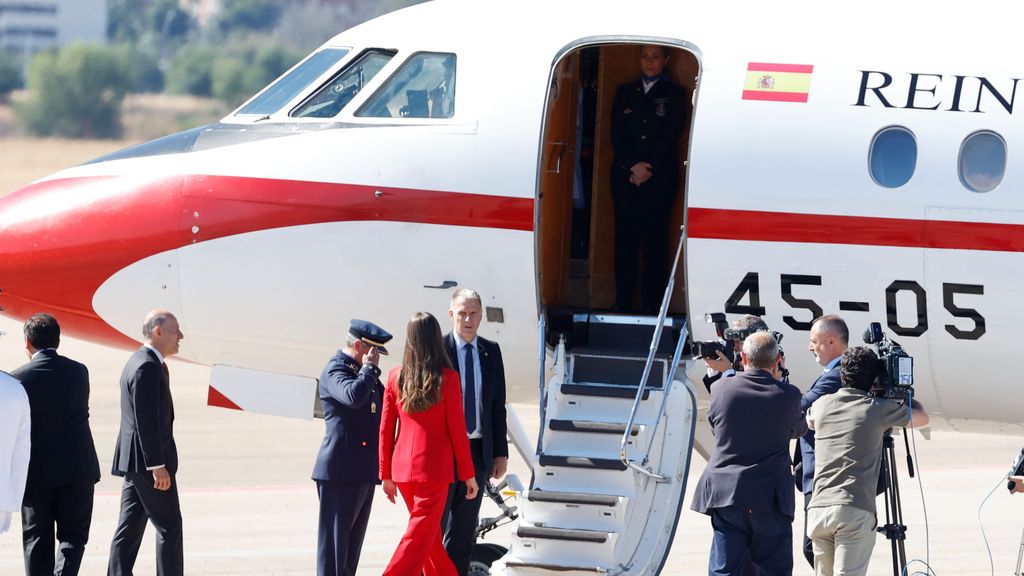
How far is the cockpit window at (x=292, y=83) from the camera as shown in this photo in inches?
423

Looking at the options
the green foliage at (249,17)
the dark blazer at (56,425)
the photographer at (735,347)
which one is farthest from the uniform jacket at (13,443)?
the green foliage at (249,17)

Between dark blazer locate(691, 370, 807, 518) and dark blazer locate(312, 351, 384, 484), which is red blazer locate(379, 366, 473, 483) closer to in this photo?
dark blazer locate(312, 351, 384, 484)

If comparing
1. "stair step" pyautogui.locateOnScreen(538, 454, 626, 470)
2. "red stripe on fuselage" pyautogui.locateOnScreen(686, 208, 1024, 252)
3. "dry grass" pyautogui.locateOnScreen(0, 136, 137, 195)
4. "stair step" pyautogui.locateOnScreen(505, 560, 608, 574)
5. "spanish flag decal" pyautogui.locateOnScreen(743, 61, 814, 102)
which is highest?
"spanish flag decal" pyautogui.locateOnScreen(743, 61, 814, 102)

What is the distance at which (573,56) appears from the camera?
10734 mm

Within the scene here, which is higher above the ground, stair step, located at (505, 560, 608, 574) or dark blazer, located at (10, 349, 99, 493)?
dark blazer, located at (10, 349, 99, 493)

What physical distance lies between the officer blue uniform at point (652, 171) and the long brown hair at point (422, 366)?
8.89 feet

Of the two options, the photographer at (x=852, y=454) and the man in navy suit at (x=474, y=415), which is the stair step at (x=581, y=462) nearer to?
the man in navy suit at (x=474, y=415)

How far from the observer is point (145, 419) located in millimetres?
8734

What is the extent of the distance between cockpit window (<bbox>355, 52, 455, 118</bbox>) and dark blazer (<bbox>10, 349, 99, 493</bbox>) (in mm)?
2768

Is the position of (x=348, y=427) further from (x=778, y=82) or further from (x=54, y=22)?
(x=54, y=22)

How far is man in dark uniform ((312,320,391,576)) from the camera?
8922mm

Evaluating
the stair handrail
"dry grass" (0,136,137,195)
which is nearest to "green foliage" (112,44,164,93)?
"dry grass" (0,136,137,195)

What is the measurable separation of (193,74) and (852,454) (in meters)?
89.2

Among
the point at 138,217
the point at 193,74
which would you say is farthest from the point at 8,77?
the point at 138,217
